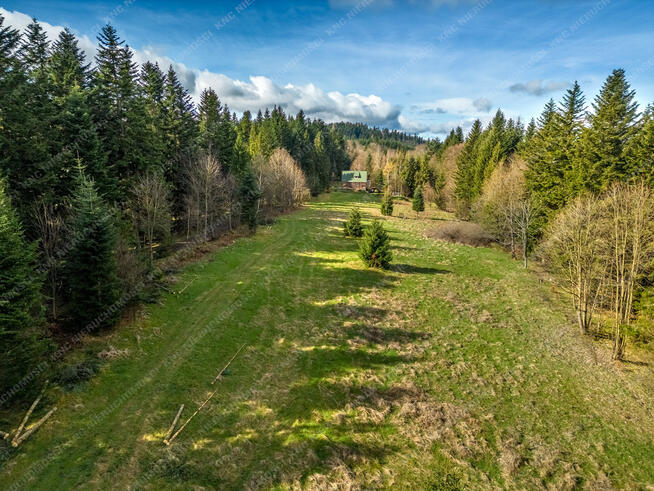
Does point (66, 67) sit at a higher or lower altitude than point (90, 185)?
higher

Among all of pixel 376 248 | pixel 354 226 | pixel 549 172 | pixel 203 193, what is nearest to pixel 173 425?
pixel 376 248

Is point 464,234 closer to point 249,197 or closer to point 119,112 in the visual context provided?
point 249,197

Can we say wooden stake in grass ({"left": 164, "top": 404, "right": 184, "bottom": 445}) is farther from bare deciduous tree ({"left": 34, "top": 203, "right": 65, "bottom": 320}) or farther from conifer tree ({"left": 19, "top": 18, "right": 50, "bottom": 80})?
conifer tree ({"left": 19, "top": 18, "right": 50, "bottom": 80})

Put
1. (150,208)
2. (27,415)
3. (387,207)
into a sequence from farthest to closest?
(387,207)
(150,208)
(27,415)

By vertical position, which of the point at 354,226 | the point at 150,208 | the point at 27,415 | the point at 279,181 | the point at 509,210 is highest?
the point at 279,181

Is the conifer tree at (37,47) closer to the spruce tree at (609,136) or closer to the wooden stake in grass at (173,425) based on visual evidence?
the wooden stake in grass at (173,425)

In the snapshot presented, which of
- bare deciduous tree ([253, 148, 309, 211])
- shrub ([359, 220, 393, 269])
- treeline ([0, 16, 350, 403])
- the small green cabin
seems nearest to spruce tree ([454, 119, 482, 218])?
bare deciduous tree ([253, 148, 309, 211])

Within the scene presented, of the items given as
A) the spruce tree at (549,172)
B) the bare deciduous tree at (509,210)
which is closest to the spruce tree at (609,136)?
the spruce tree at (549,172)

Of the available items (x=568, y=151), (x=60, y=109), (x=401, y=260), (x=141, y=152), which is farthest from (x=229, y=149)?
(x=568, y=151)
